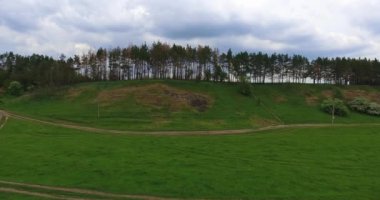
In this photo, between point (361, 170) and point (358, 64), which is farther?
point (358, 64)

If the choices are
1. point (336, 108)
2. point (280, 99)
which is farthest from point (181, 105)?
point (336, 108)

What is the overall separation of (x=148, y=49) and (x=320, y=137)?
93.4 metres

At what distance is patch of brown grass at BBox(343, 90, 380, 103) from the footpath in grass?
68671 millimetres

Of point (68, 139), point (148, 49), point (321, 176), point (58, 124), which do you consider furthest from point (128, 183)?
point (148, 49)

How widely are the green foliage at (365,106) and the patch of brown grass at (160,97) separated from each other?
146 ft

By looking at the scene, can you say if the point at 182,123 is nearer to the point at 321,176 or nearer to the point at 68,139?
the point at 68,139

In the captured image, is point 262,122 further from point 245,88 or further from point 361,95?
point 361,95

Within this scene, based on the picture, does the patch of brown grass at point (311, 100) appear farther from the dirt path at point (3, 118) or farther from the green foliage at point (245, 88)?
the dirt path at point (3, 118)

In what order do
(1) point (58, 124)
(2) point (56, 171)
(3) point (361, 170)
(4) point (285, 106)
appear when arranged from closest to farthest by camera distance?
(2) point (56, 171) < (3) point (361, 170) < (1) point (58, 124) < (4) point (285, 106)

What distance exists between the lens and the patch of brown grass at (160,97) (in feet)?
378

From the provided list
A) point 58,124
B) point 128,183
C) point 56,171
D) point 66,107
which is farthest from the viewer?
point 66,107

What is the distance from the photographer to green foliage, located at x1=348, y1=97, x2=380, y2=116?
124m

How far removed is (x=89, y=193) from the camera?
3497 centimetres

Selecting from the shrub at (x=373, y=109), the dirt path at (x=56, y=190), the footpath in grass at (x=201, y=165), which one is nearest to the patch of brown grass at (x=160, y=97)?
the footpath in grass at (x=201, y=165)
